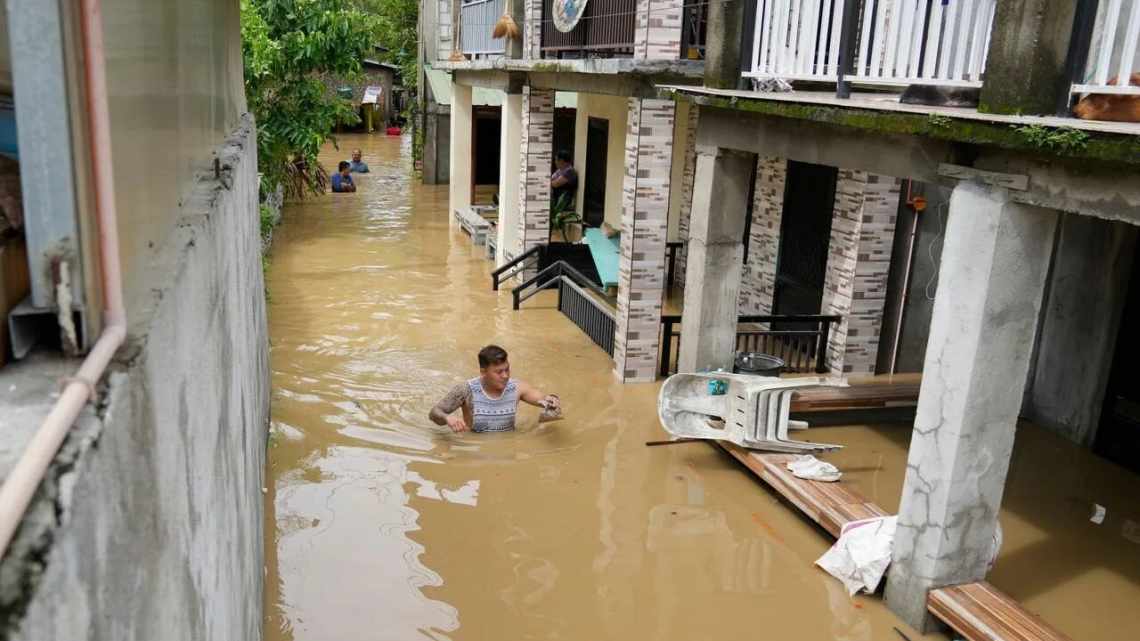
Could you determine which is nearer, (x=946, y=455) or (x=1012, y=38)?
(x=1012, y=38)

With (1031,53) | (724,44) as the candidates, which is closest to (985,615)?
(1031,53)

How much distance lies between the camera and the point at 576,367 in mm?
10281

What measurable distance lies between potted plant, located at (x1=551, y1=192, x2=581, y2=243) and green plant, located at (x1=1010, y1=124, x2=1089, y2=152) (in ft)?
36.3

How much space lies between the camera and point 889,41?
224 inches

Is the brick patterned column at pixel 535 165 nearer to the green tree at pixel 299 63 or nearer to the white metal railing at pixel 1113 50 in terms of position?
the green tree at pixel 299 63

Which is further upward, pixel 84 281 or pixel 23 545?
pixel 84 281

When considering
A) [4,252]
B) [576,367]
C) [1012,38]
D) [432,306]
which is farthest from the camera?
[432,306]

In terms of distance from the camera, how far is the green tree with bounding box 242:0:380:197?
551 inches

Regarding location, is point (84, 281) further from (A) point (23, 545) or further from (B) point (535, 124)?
(B) point (535, 124)

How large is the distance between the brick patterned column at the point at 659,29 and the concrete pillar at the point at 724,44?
0.99 meters

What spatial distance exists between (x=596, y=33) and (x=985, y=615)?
310 inches

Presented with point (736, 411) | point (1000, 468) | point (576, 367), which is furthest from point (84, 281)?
point (576, 367)

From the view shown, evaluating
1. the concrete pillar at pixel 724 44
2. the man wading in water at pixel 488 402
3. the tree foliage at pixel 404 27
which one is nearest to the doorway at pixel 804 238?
the concrete pillar at pixel 724 44

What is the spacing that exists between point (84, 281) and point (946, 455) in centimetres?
497
